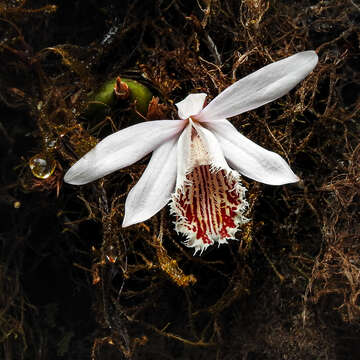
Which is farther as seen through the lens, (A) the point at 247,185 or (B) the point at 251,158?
(A) the point at 247,185

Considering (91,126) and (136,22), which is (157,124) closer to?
(91,126)

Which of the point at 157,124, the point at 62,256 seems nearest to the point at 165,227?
the point at 157,124

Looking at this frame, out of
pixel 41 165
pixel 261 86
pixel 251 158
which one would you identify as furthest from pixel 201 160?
pixel 41 165

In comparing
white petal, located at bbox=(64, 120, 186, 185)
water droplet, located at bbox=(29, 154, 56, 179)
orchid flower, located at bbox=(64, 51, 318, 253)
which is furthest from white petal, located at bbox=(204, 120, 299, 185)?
water droplet, located at bbox=(29, 154, 56, 179)

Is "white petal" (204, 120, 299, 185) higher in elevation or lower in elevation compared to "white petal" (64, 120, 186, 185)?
lower

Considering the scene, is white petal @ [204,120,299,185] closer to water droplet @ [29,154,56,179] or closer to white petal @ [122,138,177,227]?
white petal @ [122,138,177,227]

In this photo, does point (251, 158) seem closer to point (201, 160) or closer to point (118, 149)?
point (201, 160)
